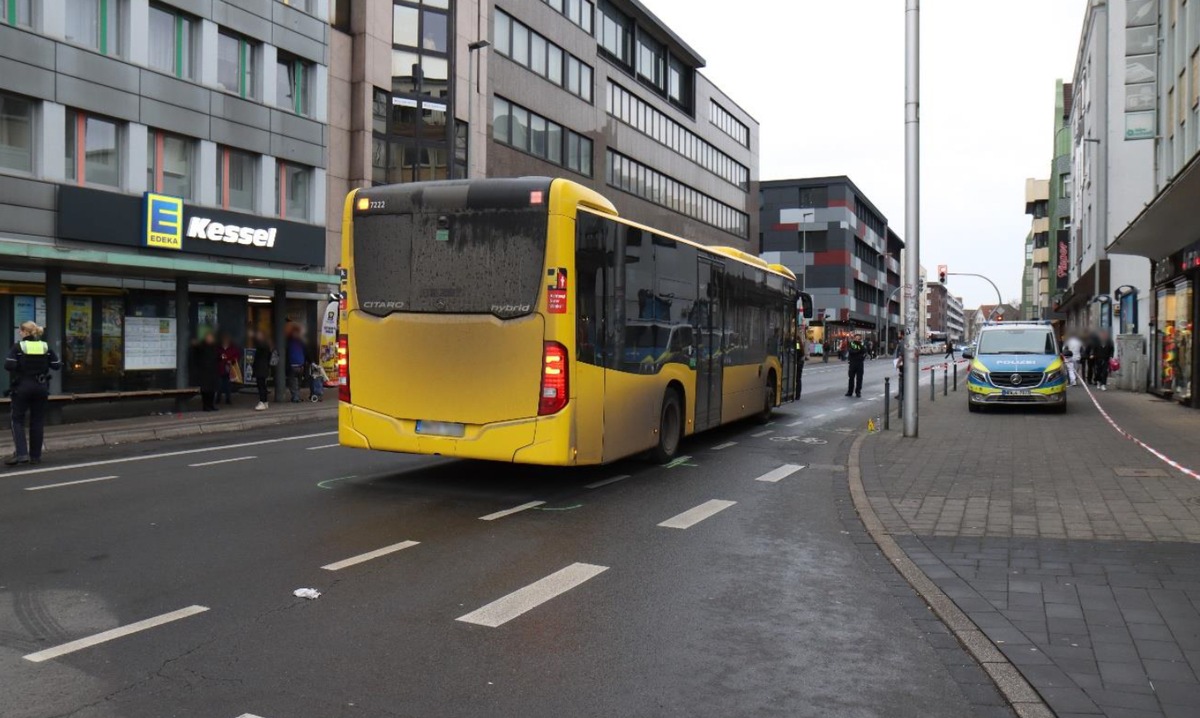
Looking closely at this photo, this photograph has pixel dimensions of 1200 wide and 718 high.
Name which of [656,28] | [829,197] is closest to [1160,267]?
[656,28]

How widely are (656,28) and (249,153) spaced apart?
3129cm

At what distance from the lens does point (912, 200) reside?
15.5 meters

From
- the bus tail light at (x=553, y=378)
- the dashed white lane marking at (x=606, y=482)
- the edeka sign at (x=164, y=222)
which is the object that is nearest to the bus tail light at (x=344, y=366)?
the bus tail light at (x=553, y=378)

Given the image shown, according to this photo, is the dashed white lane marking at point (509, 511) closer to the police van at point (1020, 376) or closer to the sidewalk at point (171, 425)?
the sidewalk at point (171, 425)

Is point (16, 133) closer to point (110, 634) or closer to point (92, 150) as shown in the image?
point (92, 150)

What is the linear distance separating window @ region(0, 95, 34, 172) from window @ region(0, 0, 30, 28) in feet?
4.89

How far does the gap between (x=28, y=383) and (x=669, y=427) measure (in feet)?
25.6

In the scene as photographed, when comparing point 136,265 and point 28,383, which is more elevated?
point 136,265

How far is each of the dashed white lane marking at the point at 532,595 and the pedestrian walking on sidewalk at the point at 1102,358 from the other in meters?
29.2

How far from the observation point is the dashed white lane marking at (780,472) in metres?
11.1

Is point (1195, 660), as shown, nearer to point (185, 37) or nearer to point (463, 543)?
point (463, 543)

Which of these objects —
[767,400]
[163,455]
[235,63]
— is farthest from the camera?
[235,63]

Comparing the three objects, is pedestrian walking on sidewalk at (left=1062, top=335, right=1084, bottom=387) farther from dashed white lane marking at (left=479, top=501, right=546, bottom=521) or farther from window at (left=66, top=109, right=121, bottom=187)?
window at (left=66, top=109, right=121, bottom=187)

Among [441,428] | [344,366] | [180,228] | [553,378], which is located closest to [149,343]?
[180,228]
